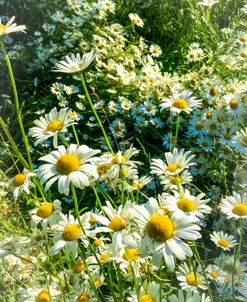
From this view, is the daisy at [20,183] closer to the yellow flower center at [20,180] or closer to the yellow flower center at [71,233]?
the yellow flower center at [20,180]

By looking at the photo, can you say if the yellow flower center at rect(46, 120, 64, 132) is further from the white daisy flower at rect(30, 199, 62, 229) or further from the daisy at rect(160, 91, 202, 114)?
the daisy at rect(160, 91, 202, 114)

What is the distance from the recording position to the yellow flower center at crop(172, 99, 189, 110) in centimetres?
177

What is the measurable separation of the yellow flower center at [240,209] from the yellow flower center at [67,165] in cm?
50

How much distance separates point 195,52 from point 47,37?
46.8 inches

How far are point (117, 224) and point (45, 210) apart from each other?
0.25 meters

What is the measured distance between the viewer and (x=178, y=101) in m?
1.79

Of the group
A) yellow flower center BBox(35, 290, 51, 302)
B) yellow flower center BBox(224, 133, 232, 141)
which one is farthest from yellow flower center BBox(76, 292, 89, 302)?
yellow flower center BBox(224, 133, 232, 141)

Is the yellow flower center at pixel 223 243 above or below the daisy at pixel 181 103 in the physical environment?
below

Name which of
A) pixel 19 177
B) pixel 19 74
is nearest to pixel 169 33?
pixel 19 74

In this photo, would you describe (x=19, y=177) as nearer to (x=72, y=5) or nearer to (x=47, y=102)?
(x=47, y=102)

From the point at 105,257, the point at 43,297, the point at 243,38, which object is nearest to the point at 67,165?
the point at 105,257

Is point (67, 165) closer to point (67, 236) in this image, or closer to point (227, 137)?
point (67, 236)

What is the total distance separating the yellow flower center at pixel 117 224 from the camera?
4.02 ft

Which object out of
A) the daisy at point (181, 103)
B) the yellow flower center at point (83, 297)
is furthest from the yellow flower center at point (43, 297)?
the daisy at point (181, 103)
